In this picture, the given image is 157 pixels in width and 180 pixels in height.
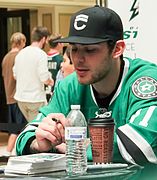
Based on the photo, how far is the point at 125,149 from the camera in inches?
73.2

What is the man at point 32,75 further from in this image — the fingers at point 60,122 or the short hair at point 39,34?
the fingers at point 60,122

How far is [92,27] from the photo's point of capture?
1934mm

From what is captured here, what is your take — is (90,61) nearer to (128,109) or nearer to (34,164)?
(128,109)

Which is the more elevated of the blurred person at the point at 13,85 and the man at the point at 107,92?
the man at the point at 107,92

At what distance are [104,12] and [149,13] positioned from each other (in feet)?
5.79

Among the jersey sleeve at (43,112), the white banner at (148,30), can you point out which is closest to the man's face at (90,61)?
the jersey sleeve at (43,112)

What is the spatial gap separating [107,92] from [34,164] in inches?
21.9

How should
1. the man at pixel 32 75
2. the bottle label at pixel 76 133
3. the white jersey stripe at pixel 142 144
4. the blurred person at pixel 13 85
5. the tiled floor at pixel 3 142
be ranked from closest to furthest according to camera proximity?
the bottle label at pixel 76 133, the white jersey stripe at pixel 142 144, the man at pixel 32 75, the blurred person at pixel 13 85, the tiled floor at pixel 3 142

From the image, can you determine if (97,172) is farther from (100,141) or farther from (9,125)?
(9,125)

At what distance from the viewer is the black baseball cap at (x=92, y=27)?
1928 millimetres

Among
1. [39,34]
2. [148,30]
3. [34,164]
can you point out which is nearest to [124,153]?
[34,164]

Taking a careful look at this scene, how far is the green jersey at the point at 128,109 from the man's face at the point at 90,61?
14 cm

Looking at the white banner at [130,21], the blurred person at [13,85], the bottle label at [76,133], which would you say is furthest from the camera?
the blurred person at [13,85]

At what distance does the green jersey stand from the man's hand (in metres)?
0.11
